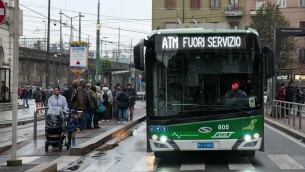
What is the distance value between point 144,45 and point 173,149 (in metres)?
2.34

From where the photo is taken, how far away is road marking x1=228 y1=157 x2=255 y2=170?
1039 centimetres

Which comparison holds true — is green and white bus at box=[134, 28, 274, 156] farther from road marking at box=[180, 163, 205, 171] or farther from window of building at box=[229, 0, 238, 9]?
window of building at box=[229, 0, 238, 9]

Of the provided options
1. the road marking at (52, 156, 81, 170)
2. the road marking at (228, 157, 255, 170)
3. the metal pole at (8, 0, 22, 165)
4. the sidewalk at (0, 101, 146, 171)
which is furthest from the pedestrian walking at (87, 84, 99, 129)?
the metal pole at (8, 0, 22, 165)

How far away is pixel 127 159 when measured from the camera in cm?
1198

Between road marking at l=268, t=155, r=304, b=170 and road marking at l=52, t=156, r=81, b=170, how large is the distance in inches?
187

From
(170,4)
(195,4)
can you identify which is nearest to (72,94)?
(170,4)

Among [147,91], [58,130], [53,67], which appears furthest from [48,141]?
[53,67]

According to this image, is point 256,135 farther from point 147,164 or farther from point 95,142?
point 95,142

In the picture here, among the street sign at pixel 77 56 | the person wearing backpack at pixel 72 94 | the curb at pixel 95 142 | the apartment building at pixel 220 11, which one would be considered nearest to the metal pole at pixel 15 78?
the curb at pixel 95 142

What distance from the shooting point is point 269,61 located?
10.7m

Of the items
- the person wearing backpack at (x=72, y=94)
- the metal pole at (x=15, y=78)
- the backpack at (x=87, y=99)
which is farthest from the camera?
the backpack at (x=87, y=99)

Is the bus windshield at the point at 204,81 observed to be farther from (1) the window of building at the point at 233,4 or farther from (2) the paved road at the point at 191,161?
(1) the window of building at the point at 233,4

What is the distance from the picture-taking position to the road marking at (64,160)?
11022mm

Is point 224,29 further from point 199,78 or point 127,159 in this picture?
point 127,159
